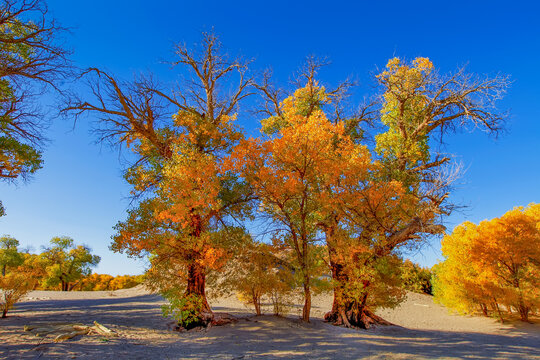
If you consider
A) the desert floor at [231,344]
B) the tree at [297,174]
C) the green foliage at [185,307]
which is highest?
the tree at [297,174]

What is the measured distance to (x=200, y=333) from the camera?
10.6 meters

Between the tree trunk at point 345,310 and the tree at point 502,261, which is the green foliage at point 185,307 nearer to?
the tree trunk at point 345,310

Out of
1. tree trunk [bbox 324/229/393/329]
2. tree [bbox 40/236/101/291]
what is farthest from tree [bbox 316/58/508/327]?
tree [bbox 40/236/101/291]

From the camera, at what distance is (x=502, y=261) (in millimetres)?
17422

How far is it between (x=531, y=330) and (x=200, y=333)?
1756 centimetres

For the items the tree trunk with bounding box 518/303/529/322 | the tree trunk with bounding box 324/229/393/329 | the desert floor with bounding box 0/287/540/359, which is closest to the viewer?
the desert floor with bounding box 0/287/540/359

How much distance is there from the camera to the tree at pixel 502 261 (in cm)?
→ 1677

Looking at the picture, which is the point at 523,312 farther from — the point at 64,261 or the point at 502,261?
the point at 64,261

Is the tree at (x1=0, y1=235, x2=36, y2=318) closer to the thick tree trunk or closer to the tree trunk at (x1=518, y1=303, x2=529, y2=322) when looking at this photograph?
the thick tree trunk

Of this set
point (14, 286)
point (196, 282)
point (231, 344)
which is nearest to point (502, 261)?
point (231, 344)

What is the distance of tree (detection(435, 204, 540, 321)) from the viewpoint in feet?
55.0

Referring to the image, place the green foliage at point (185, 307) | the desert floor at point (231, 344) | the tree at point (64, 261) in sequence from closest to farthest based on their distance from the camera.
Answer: the desert floor at point (231, 344) < the green foliage at point (185, 307) < the tree at point (64, 261)

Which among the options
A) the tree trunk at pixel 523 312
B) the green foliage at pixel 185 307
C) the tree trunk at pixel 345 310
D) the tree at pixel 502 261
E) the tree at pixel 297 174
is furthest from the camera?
the tree trunk at pixel 523 312

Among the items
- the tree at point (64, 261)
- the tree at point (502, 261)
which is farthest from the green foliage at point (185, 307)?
the tree at point (64, 261)
